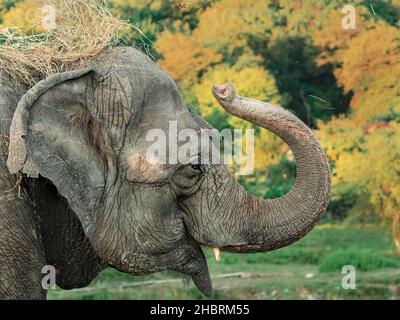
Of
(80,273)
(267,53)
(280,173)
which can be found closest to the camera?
(80,273)

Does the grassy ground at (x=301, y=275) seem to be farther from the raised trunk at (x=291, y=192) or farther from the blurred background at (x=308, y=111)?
the raised trunk at (x=291, y=192)

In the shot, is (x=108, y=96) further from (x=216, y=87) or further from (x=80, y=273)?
(x=80, y=273)

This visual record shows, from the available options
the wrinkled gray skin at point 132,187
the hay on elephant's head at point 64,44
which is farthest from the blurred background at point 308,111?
the wrinkled gray skin at point 132,187

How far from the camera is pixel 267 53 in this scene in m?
13.8

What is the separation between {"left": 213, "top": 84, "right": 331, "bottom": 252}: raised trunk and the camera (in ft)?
19.1

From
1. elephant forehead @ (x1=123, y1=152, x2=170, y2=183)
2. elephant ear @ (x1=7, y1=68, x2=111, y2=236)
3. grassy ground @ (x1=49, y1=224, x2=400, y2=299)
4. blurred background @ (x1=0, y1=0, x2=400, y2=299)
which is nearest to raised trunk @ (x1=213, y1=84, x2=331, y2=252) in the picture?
elephant forehead @ (x1=123, y1=152, x2=170, y2=183)

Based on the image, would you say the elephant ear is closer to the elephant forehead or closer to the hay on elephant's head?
the elephant forehead

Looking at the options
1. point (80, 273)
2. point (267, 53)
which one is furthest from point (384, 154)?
point (80, 273)

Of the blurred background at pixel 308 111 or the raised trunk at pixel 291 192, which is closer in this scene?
the raised trunk at pixel 291 192

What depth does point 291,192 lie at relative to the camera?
5.96m

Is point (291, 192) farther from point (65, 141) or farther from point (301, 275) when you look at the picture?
point (301, 275)

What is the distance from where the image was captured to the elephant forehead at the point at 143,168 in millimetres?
5797

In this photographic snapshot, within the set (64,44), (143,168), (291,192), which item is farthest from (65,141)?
(291,192)

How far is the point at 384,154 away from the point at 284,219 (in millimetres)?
7688
